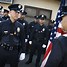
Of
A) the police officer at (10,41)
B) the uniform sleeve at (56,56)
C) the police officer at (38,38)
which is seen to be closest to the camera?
the uniform sleeve at (56,56)

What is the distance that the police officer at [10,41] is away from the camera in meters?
6.28

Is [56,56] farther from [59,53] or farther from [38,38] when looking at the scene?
[38,38]

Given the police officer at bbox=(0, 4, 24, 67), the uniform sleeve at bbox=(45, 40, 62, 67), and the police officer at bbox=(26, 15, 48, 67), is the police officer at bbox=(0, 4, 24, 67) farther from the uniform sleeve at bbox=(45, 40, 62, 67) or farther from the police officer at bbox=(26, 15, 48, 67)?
the police officer at bbox=(26, 15, 48, 67)

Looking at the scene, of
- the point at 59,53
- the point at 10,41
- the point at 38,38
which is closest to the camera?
the point at 59,53

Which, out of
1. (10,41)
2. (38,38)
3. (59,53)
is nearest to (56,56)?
(59,53)

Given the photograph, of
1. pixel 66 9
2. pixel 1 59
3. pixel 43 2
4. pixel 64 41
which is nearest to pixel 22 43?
pixel 1 59

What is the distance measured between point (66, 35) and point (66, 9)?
0.54 metres

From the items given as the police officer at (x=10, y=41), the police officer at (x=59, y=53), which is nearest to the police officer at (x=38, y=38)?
the police officer at (x=10, y=41)

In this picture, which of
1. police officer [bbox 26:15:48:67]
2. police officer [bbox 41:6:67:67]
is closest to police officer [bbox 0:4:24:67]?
police officer [bbox 41:6:67:67]

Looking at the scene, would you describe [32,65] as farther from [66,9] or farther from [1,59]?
[66,9]

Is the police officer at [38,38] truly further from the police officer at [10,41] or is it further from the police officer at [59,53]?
the police officer at [59,53]

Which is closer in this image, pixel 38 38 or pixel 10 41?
pixel 10 41

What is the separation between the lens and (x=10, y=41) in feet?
20.7

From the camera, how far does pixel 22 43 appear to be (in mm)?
6617
